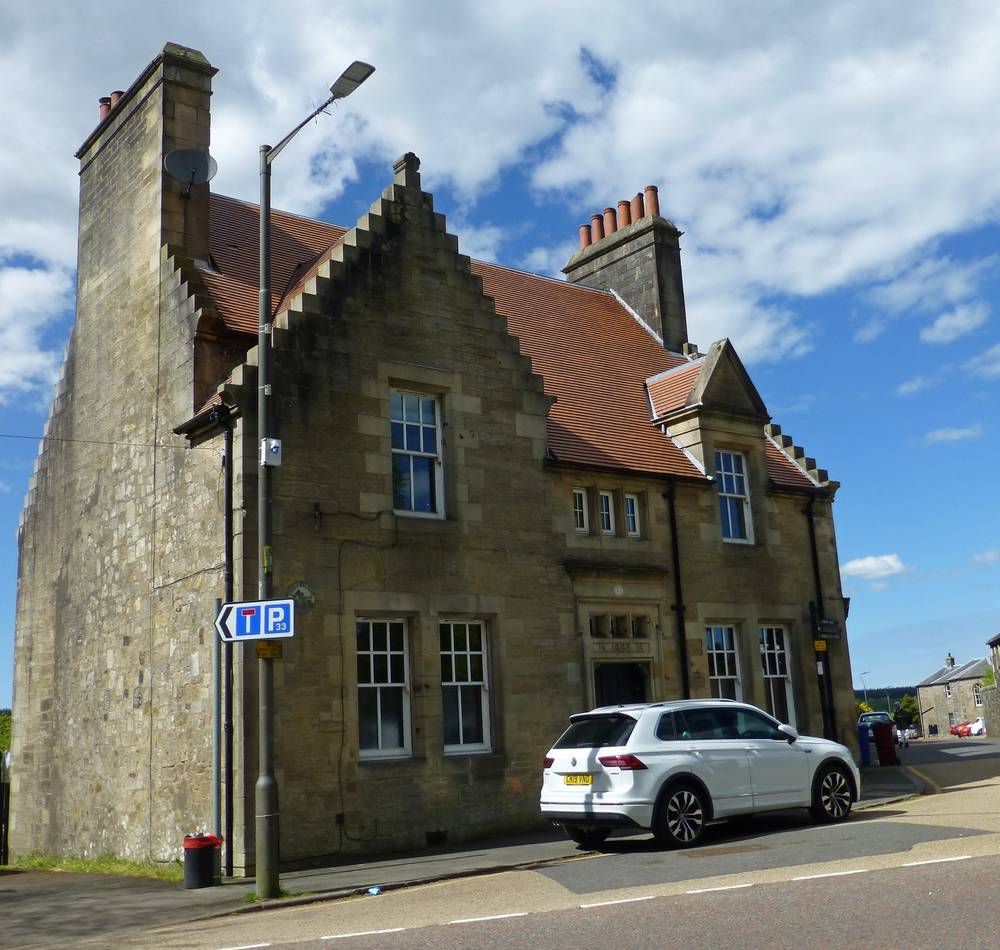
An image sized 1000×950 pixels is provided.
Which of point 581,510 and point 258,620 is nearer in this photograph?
point 258,620

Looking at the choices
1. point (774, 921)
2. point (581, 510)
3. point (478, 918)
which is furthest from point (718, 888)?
point (581, 510)

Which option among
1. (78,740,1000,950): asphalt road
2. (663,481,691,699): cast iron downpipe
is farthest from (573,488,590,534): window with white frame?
(78,740,1000,950): asphalt road

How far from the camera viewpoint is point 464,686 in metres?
16.7

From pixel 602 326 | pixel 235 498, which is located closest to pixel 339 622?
pixel 235 498

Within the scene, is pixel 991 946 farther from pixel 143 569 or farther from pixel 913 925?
pixel 143 569

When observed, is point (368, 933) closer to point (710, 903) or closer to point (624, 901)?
point (624, 901)

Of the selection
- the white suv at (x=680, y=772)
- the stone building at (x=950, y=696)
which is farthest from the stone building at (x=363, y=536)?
the stone building at (x=950, y=696)

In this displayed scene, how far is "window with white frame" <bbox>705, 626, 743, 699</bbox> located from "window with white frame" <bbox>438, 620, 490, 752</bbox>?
208 inches

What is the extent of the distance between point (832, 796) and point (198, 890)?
808 cm

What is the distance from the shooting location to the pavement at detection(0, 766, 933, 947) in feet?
35.4

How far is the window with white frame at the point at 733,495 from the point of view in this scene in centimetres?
2170

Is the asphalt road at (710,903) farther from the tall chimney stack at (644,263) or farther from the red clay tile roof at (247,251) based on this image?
the tall chimney stack at (644,263)

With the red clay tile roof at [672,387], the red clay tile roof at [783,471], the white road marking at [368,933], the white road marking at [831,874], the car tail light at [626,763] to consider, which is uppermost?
the red clay tile roof at [672,387]

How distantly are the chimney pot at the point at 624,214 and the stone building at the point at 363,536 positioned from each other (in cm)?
639
